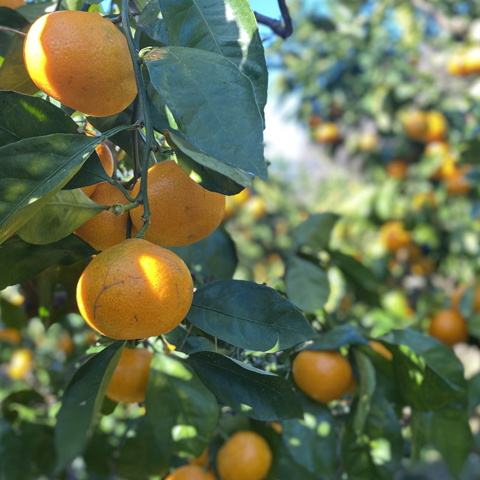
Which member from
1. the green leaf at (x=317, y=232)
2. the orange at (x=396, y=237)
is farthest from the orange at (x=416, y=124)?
the green leaf at (x=317, y=232)

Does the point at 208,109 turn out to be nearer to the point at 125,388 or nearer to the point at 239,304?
the point at 239,304

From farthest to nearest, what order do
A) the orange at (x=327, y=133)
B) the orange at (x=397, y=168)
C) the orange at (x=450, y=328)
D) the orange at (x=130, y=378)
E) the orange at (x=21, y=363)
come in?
1. the orange at (x=327, y=133)
2. the orange at (x=397, y=168)
3. the orange at (x=21, y=363)
4. the orange at (x=450, y=328)
5. the orange at (x=130, y=378)

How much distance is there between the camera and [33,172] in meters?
0.39

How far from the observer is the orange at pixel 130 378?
2.11 feet

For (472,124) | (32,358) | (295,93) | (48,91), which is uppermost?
(48,91)

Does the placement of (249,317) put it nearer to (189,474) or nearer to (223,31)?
(223,31)

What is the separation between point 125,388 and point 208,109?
0.44m

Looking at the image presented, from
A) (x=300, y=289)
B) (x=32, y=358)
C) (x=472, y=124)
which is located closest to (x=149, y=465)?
(x=300, y=289)

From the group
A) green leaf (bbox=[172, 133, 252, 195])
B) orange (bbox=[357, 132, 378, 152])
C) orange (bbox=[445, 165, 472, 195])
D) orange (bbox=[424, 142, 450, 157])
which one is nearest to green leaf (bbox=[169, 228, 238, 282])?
green leaf (bbox=[172, 133, 252, 195])

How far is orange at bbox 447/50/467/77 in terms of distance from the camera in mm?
2221

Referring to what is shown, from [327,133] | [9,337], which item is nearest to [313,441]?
[9,337]

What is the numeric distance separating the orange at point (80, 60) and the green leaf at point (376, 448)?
619 millimetres

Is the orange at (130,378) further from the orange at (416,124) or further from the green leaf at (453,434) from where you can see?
the orange at (416,124)

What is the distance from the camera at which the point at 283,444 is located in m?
0.73
